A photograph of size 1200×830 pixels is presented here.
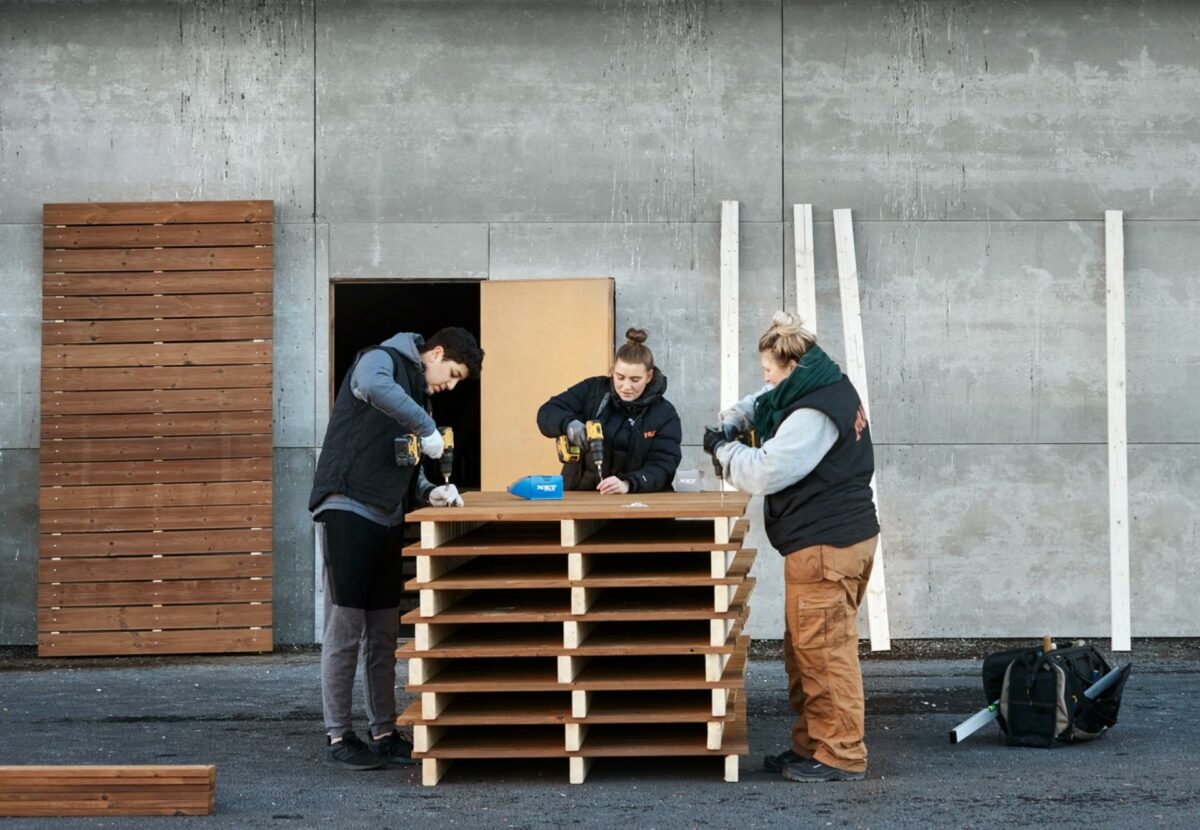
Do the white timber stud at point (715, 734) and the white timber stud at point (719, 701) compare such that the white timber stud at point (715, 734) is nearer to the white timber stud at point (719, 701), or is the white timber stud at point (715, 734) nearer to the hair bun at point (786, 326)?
the white timber stud at point (719, 701)

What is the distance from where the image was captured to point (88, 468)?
932 cm

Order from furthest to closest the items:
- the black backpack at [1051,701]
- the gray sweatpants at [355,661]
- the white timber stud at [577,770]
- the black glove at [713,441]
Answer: the black backpack at [1051,701], the gray sweatpants at [355,661], the black glove at [713,441], the white timber stud at [577,770]

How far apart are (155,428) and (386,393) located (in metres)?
4.14

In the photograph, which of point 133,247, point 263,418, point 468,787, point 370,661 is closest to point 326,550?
point 370,661

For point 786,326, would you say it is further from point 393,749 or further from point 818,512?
point 393,749

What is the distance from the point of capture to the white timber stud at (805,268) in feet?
30.4

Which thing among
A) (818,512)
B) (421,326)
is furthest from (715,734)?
(421,326)

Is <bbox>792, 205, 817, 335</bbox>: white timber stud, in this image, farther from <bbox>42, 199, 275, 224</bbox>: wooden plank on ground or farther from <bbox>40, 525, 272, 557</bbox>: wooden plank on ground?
<bbox>40, 525, 272, 557</bbox>: wooden plank on ground

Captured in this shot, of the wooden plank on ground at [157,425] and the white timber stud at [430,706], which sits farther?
the wooden plank on ground at [157,425]

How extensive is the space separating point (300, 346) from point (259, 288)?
438mm

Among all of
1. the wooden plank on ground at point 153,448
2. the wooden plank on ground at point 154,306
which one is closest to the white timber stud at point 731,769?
the wooden plank on ground at point 153,448

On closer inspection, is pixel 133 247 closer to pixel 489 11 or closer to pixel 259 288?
pixel 259 288

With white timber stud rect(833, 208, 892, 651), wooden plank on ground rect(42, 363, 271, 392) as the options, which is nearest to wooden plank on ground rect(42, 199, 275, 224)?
wooden plank on ground rect(42, 363, 271, 392)

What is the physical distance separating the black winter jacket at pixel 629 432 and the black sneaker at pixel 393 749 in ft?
4.61
